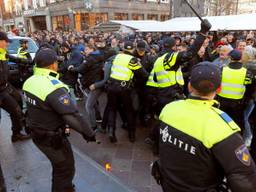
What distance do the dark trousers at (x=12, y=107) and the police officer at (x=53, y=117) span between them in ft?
6.49

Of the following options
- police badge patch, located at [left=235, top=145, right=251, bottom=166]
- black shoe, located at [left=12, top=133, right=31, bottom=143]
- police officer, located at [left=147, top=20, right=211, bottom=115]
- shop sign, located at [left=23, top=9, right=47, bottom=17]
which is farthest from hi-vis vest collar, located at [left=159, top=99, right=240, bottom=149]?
shop sign, located at [left=23, top=9, right=47, bottom=17]

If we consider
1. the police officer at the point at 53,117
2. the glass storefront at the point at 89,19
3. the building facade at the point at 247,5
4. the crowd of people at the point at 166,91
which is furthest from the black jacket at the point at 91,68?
the building facade at the point at 247,5

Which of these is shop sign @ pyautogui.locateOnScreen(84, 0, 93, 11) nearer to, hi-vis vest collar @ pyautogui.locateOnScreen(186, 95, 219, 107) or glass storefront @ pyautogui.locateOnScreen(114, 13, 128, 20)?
glass storefront @ pyautogui.locateOnScreen(114, 13, 128, 20)

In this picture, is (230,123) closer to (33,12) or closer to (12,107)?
(12,107)

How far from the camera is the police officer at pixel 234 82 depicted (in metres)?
4.12

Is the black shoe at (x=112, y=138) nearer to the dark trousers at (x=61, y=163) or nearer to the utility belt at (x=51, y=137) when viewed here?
the dark trousers at (x=61, y=163)

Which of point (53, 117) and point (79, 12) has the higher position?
point (79, 12)

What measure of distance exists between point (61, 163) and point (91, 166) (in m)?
1.30

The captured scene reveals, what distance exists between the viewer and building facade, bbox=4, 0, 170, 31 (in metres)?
31.3

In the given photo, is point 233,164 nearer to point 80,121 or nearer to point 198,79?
point 198,79

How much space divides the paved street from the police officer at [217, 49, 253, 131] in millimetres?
1620

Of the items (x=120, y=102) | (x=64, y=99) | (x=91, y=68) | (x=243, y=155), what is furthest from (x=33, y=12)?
(x=243, y=155)

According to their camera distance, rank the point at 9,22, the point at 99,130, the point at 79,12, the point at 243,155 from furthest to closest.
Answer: the point at 9,22, the point at 79,12, the point at 99,130, the point at 243,155

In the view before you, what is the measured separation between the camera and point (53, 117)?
113 inches
